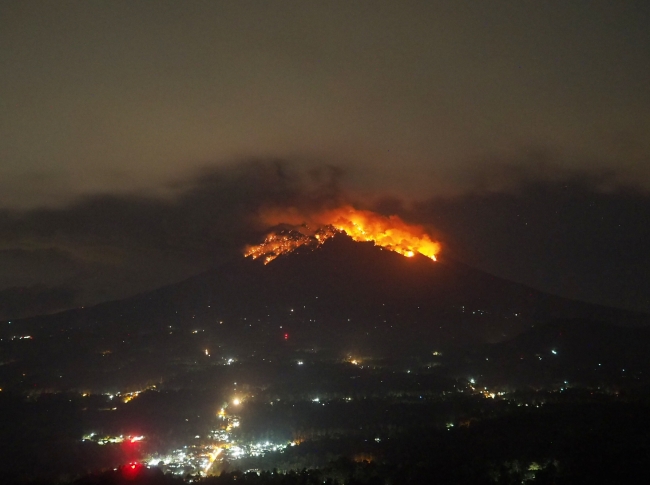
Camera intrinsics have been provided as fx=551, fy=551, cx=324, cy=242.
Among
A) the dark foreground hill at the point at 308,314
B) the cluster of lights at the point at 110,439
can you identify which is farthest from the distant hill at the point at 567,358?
the cluster of lights at the point at 110,439

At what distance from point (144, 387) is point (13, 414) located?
14966mm

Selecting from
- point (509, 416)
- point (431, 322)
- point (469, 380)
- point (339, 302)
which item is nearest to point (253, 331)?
point (339, 302)

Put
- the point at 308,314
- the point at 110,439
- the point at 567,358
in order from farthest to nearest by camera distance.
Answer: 1. the point at 308,314
2. the point at 567,358
3. the point at 110,439

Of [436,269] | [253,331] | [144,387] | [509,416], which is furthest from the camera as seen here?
[436,269]

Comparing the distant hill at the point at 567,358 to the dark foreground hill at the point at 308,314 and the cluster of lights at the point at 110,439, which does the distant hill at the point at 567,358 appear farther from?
the cluster of lights at the point at 110,439

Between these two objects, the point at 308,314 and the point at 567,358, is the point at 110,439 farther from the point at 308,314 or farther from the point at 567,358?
the point at 308,314

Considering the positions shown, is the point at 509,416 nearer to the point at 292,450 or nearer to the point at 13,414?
the point at 292,450

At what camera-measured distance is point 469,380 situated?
2539 inches

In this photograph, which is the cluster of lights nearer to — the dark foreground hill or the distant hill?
the dark foreground hill

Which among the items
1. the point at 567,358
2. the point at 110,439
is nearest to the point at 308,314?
the point at 567,358

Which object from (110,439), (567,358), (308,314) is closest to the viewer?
(110,439)

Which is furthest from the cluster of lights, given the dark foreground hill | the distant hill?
the distant hill

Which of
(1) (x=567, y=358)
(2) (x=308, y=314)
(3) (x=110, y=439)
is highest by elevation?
(2) (x=308, y=314)

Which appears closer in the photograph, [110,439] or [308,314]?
[110,439]
